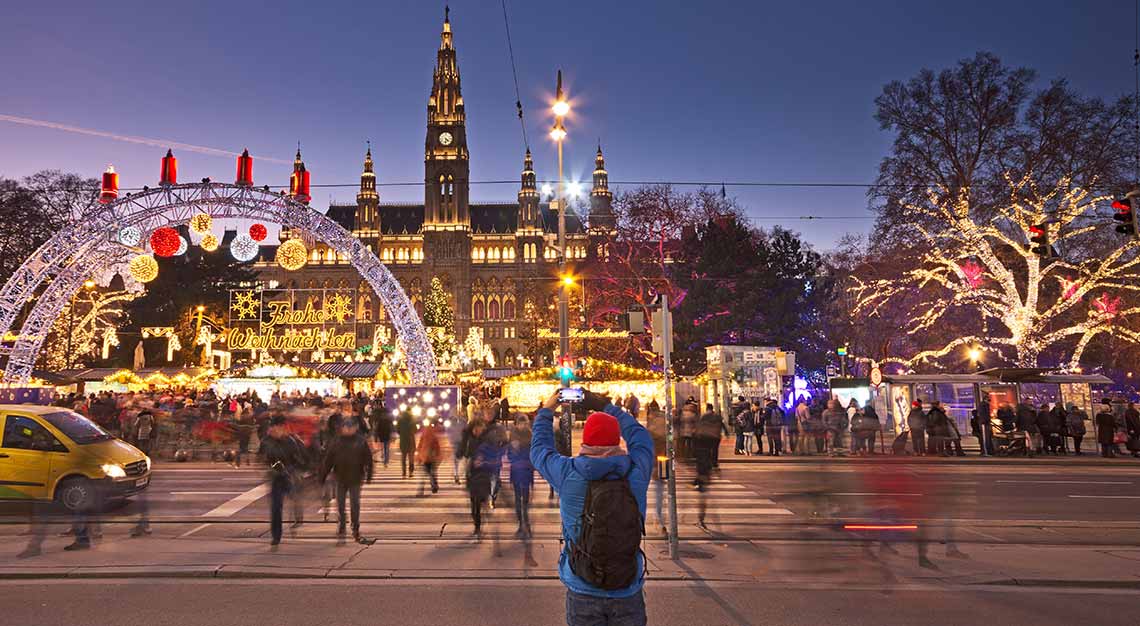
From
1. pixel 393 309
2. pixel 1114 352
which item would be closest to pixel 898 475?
pixel 393 309

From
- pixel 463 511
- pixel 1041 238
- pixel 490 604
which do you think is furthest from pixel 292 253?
pixel 1041 238

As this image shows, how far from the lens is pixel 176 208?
26188 mm

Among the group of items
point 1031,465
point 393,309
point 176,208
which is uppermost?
point 176,208

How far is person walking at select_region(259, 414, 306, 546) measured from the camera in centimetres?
878

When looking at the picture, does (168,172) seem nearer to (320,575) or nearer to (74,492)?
(74,492)

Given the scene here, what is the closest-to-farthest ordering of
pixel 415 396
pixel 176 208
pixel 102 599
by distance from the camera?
pixel 102 599 < pixel 415 396 < pixel 176 208

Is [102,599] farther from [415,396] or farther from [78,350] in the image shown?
[78,350]

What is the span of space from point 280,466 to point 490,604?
4.03 metres

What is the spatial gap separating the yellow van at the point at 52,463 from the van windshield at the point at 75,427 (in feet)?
0.05

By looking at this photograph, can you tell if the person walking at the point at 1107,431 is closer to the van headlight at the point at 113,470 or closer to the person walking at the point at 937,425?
the person walking at the point at 937,425

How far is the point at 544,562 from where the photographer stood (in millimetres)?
7918

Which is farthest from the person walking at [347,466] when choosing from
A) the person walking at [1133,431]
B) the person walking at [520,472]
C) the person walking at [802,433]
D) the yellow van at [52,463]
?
the person walking at [1133,431]

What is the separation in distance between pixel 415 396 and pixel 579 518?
65.2 ft

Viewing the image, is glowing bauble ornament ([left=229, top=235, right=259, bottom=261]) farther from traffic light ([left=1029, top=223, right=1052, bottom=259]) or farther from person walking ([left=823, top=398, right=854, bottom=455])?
traffic light ([left=1029, top=223, right=1052, bottom=259])
